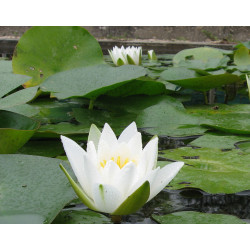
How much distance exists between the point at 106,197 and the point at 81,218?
11cm

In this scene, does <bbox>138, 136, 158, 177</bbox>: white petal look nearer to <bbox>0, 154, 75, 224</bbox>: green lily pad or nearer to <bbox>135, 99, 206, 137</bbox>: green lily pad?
<bbox>0, 154, 75, 224</bbox>: green lily pad

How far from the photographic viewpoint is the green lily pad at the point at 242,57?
2439 mm

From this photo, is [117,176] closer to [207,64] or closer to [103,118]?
[103,118]

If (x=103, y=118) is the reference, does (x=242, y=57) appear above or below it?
above

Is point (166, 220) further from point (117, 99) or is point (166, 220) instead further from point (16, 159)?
point (117, 99)

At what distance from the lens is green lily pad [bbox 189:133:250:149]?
1060mm

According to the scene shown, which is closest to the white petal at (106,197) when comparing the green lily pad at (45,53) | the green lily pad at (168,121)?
the green lily pad at (168,121)

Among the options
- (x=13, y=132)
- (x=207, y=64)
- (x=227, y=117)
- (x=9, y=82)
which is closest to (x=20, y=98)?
(x=9, y=82)

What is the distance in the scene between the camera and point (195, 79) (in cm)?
149

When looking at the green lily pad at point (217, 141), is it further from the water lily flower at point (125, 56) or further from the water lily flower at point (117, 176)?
the water lily flower at point (125, 56)

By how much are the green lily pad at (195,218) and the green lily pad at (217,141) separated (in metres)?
0.40

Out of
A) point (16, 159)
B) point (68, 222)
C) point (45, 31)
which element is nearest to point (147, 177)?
point (68, 222)

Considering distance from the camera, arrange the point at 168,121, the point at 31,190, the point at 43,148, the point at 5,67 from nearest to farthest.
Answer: the point at 31,190 < the point at 43,148 < the point at 168,121 < the point at 5,67

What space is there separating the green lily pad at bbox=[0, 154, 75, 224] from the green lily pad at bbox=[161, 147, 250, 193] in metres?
0.25
